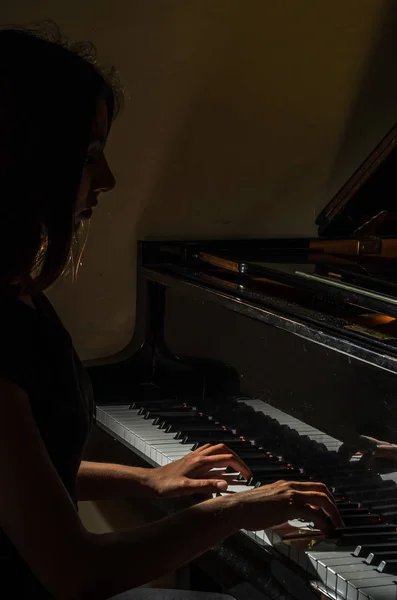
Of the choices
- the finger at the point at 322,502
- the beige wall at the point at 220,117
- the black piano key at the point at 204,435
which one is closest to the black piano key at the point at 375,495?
the finger at the point at 322,502

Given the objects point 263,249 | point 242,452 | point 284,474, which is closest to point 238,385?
point 242,452

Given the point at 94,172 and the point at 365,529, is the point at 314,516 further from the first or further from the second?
the point at 94,172

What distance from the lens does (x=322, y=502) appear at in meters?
1.48

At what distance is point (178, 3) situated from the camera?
2.66 metres

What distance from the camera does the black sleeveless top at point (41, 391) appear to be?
4.24 feet

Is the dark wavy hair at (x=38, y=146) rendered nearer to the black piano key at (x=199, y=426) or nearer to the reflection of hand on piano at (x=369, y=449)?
the reflection of hand on piano at (x=369, y=449)

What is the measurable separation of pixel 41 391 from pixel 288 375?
28.2 inches

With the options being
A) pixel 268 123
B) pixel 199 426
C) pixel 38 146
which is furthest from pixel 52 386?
pixel 268 123

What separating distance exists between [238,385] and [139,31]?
43.3 inches

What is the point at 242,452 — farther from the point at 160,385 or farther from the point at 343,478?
the point at 160,385

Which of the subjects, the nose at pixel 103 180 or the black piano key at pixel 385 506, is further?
the black piano key at pixel 385 506

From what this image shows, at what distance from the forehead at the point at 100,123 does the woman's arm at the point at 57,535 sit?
0.41m

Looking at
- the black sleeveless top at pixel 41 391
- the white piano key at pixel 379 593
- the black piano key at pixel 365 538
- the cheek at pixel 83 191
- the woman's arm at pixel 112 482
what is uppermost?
the cheek at pixel 83 191

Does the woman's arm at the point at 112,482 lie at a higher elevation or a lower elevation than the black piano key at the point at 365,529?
higher
